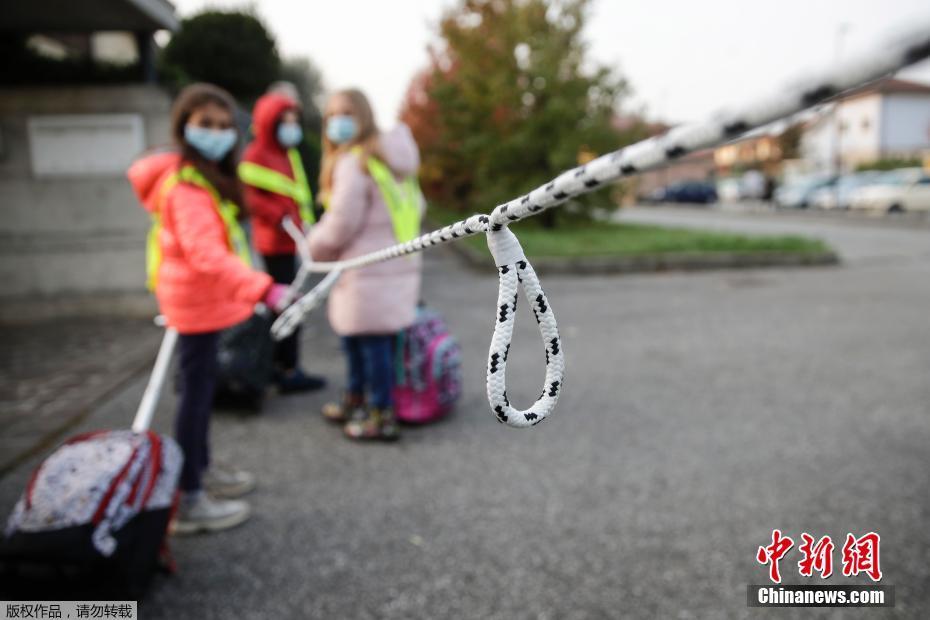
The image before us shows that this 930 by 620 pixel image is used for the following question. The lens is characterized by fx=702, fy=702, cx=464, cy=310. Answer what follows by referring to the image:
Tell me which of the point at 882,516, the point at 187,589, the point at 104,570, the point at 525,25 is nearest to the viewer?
the point at 104,570

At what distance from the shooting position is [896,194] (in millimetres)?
24000

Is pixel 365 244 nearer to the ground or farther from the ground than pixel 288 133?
nearer to the ground

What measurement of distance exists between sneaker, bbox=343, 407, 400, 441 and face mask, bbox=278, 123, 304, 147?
1.84m

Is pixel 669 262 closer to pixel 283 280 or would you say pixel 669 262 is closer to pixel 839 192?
pixel 283 280

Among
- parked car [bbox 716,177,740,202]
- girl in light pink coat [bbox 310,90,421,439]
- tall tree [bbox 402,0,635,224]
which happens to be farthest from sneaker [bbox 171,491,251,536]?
parked car [bbox 716,177,740,202]

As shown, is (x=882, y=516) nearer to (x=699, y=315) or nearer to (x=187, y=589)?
(x=187, y=589)

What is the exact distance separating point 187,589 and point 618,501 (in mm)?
1668

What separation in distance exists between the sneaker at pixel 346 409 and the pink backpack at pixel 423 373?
201 mm

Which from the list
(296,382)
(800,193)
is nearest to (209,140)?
(296,382)

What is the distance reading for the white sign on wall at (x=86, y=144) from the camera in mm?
6711

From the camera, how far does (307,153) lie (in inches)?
212

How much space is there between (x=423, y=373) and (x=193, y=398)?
1361 mm

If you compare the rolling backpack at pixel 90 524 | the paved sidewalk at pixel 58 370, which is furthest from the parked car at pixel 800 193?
the rolling backpack at pixel 90 524

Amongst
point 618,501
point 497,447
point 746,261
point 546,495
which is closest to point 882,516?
point 618,501
